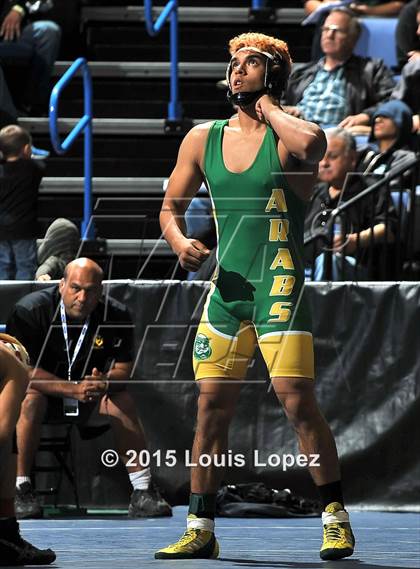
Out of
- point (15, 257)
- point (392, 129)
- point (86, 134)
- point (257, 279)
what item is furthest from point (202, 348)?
point (86, 134)

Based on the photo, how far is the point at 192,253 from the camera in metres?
5.98

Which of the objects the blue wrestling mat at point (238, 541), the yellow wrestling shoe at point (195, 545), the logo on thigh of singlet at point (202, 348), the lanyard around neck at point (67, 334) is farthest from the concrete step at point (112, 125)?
the yellow wrestling shoe at point (195, 545)

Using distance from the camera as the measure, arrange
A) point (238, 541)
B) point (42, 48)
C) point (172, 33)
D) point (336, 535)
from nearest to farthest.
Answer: point (336, 535) → point (238, 541) → point (172, 33) → point (42, 48)

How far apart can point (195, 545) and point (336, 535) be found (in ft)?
1.87

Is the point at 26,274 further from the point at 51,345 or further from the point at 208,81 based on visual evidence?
the point at 208,81

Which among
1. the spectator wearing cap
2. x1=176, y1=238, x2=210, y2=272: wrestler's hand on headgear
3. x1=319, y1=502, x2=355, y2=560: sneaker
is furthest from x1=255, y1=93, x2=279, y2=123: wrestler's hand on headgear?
the spectator wearing cap

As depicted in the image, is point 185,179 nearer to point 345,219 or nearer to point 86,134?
point 345,219

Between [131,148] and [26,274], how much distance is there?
104 inches

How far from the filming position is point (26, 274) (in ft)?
32.6

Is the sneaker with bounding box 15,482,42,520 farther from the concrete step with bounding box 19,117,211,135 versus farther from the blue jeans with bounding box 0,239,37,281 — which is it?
the concrete step with bounding box 19,117,211,135

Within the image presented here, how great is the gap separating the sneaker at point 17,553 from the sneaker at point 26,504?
2.39 meters

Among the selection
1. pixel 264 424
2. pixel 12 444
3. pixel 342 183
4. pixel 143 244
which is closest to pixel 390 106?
pixel 342 183

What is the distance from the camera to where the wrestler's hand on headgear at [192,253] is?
235 inches

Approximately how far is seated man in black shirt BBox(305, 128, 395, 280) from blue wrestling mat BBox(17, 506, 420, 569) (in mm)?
1699
